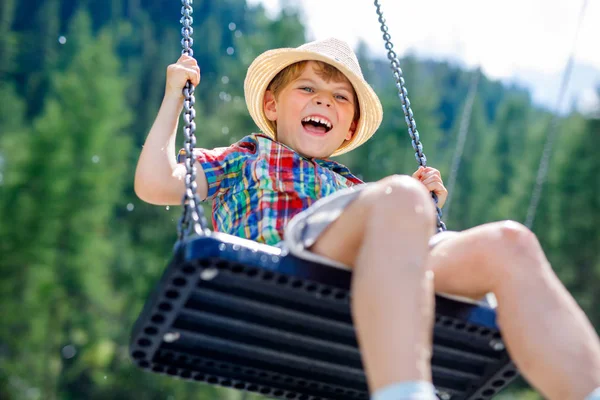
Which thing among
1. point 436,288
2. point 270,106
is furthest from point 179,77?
point 436,288

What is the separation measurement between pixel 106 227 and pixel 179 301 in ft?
35.4

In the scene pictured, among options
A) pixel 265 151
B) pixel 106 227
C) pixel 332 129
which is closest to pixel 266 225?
pixel 265 151

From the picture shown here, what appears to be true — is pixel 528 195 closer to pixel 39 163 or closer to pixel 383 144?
pixel 383 144

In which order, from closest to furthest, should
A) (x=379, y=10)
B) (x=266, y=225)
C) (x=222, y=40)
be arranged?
(x=266, y=225)
(x=379, y=10)
(x=222, y=40)

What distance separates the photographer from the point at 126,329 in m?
11.0

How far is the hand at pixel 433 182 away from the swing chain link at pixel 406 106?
0.01m

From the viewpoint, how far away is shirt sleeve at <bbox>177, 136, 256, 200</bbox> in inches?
67.8

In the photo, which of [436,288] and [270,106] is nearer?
[436,288]

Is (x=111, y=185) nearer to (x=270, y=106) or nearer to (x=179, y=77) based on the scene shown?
(x=270, y=106)

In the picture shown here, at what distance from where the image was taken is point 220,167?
1.74 m

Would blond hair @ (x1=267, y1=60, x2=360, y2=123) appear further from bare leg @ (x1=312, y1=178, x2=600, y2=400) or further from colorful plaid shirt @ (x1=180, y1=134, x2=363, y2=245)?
bare leg @ (x1=312, y1=178, x2=600, y2=400)

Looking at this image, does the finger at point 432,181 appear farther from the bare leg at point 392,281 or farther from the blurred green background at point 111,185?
the blurred green background at point 111,185

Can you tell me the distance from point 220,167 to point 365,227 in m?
0.57

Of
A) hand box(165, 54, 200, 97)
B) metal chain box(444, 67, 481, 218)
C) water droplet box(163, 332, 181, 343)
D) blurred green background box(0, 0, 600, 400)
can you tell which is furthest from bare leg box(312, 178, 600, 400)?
metal chain box(444, 67, 481, 218)
